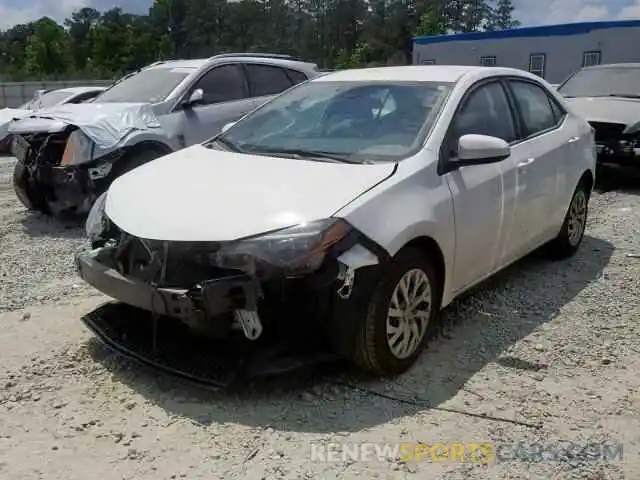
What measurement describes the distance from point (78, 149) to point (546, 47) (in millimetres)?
25816

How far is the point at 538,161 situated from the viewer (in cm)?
495

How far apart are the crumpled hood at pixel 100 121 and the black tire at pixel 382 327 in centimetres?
424

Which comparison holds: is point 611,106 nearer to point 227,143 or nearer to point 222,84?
point 222,84

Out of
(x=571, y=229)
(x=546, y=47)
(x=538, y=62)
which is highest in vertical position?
(x=546, y=47)

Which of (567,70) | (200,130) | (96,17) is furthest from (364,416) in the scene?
(96,17)

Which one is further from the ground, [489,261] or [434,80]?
[434,80]

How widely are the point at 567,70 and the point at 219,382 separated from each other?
1100 inches

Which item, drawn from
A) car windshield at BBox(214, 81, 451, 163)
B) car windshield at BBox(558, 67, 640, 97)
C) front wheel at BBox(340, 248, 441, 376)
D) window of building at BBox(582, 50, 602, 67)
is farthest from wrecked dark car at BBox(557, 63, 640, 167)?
window of building at BBox(582, 50, 602, 67)

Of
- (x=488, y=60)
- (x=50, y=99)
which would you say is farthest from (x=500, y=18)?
(x=50, y=99)

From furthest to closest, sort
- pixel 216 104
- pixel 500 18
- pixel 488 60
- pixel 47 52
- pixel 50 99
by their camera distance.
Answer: pixel 500 18 → pixel 47 52 → pixel 488 60 → pixel 50 99 → pixel 216 104

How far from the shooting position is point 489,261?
4.47m

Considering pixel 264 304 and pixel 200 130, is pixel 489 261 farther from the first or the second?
pixel 200 130

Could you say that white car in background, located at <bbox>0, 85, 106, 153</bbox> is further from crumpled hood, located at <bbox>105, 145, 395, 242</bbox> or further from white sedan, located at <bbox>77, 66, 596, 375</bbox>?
crumpled hood, located at <bbox>105, 145, 395, 242</bbox>

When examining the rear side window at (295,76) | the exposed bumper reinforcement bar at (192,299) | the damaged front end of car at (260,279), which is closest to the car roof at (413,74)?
the damaged front end of car at (260,279)
